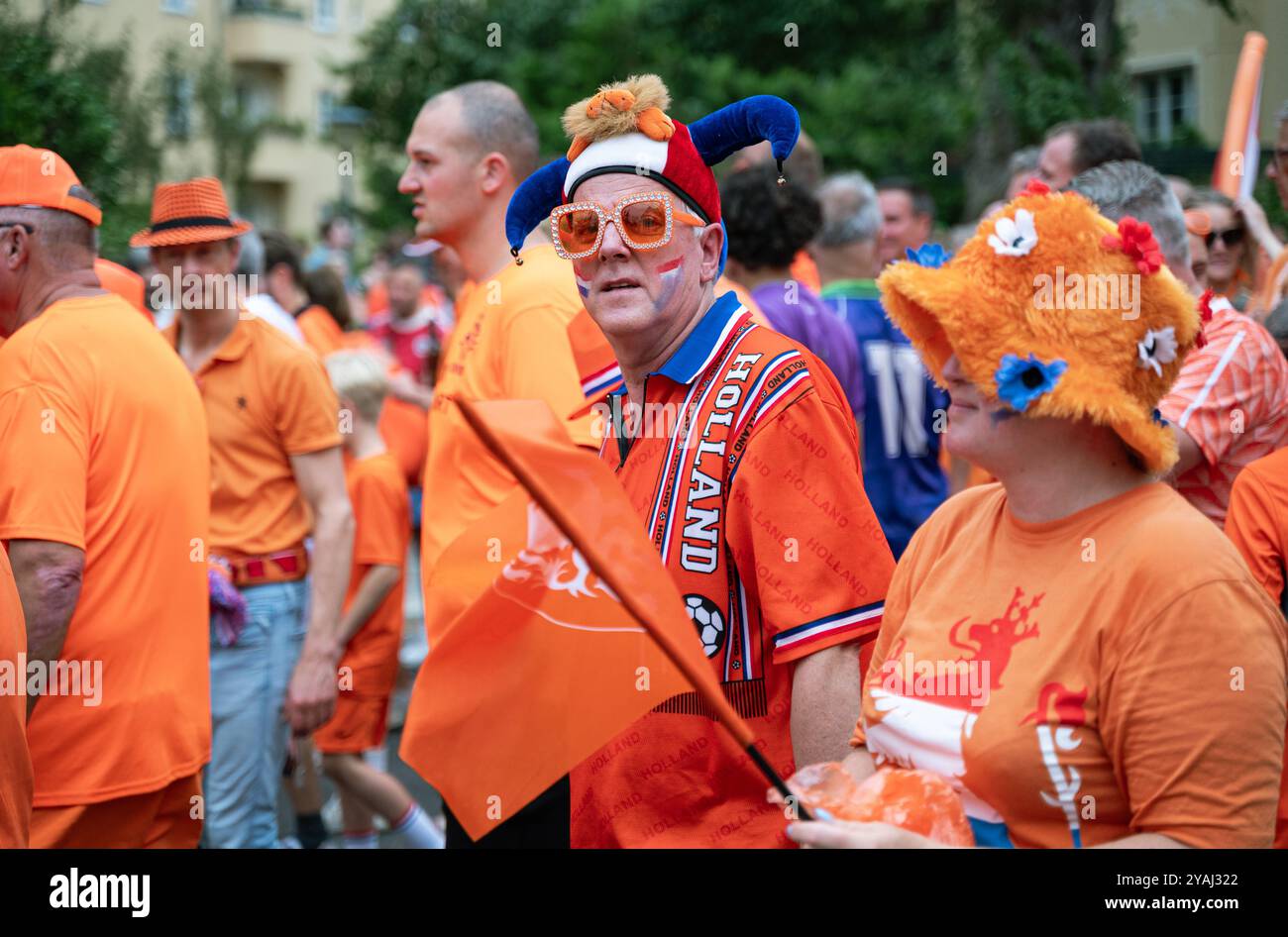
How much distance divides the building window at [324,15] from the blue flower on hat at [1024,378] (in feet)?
165

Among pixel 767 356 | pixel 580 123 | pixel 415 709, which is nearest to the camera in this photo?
pixel 415 709

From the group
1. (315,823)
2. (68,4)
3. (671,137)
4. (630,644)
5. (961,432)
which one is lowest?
(315,823)

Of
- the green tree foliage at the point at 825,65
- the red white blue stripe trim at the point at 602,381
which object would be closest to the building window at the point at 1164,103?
the green tree foliage at the point at 825,65

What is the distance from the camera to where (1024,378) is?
232cm

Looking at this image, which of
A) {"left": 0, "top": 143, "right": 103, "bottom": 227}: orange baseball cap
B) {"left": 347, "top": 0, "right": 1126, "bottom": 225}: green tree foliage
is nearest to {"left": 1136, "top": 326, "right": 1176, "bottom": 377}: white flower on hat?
{"left": 0, "top": 143, "right": 103, "bottom": 227}: orange baseball cap

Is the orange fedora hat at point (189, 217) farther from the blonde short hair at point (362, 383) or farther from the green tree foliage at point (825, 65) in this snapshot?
the green tree foliage at point (825, 65)

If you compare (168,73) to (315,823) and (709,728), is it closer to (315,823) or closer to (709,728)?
(315,823)

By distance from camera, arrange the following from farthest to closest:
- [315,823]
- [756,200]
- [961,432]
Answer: [315,823]
[756,200]
[961,432]

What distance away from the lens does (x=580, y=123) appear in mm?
3121

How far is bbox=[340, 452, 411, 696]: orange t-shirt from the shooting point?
6133 millimetres

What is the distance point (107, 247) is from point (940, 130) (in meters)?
17.4

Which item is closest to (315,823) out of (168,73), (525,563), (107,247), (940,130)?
(107,247)

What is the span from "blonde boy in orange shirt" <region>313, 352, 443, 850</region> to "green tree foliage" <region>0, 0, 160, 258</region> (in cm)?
198

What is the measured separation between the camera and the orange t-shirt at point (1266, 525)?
10.4ft
